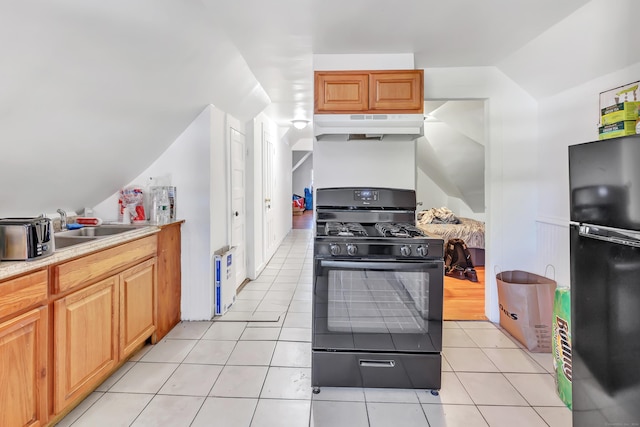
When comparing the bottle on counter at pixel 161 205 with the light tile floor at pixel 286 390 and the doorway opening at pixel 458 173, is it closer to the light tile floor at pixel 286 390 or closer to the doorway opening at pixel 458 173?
the light tile floor at pixel 286 390

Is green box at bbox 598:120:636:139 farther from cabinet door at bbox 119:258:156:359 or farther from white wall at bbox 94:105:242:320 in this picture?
cabinet door at bbox 119:258:156:359

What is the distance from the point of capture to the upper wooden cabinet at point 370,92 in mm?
2229

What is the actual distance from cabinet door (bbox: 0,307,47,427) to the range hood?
1.82 m

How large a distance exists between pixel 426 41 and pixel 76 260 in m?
2.54

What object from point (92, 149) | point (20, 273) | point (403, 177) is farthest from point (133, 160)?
point (403, 177)

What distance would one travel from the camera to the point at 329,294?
1817 mm

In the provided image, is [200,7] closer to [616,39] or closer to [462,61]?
[462,61]

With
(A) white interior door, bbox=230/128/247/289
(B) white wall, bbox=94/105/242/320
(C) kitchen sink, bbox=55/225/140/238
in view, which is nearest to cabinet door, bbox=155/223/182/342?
(B) white wall, bbox=94/105/242/320

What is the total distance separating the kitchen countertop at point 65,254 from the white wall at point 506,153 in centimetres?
254

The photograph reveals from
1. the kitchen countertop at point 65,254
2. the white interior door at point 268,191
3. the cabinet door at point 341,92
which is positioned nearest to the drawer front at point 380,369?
the kitchen countertop at point 65,254

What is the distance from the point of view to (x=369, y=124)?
221 cm

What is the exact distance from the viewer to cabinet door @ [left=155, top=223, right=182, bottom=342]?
2.46 metres

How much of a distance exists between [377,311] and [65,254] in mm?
1597

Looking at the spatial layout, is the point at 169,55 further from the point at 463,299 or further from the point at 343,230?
the point at 463,299
